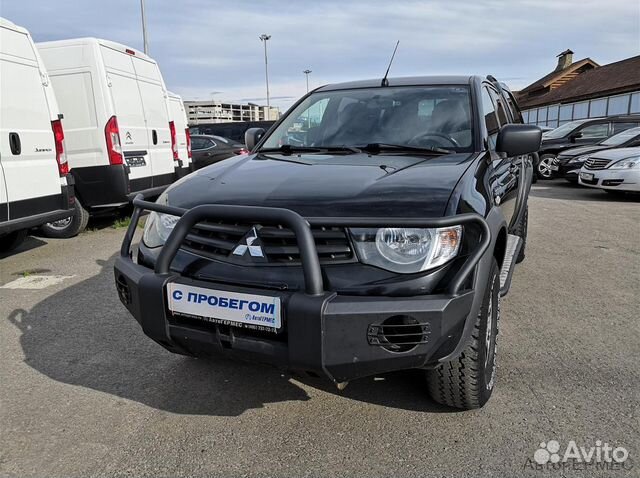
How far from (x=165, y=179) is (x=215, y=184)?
18.9 ft

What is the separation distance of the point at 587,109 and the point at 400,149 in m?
29.2

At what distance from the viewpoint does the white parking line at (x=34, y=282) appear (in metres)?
4.70

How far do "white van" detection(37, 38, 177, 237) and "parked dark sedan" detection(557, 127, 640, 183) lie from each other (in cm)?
927

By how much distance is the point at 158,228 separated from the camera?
2594 millimetres

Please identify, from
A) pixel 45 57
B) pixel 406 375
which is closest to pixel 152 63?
pixel 45 57

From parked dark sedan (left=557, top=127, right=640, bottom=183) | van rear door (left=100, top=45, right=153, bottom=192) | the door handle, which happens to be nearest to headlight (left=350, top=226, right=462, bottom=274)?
the door handle

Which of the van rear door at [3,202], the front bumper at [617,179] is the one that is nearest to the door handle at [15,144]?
the van rear door at [3,202]

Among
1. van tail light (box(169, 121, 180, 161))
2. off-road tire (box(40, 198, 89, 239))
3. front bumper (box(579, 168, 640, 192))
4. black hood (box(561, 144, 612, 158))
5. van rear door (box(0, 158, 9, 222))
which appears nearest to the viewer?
van rear door (box(0, 158, 9, 222))

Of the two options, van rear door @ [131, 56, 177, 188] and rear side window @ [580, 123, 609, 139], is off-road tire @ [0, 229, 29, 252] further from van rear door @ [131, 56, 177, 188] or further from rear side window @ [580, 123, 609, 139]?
rear side window @ [580, 123, 609, 139]

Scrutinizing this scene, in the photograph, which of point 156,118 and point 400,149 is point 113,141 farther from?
point 400,149

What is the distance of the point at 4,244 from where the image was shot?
19.7 ft

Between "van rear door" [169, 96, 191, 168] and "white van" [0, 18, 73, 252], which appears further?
"van rear door" [169, 96, 191, 168]

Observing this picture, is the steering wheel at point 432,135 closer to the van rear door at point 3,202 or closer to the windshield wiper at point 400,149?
the windshield wiper at point 400,149

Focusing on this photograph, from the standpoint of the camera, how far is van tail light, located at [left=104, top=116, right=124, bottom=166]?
6512mm
